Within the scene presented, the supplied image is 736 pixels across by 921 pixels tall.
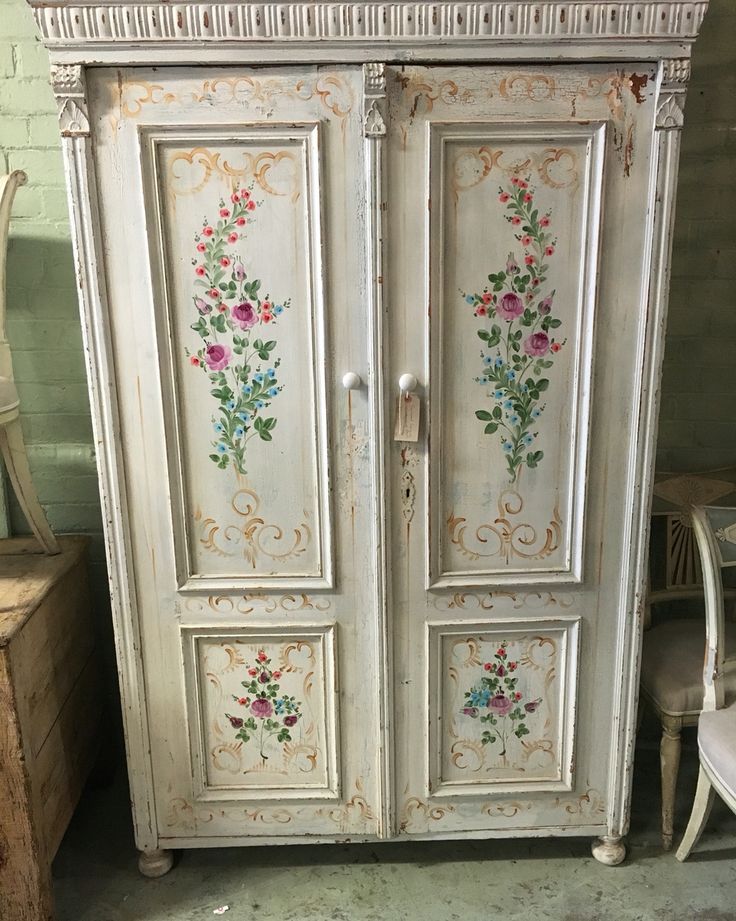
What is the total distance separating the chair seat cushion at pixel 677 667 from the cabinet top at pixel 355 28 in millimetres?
1423

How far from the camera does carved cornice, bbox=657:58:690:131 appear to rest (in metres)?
1.56

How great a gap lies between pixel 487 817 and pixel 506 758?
0.53ft

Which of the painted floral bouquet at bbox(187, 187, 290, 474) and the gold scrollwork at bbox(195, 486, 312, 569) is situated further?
the gold scrollwork at bbox(195, 486, 312, 569)

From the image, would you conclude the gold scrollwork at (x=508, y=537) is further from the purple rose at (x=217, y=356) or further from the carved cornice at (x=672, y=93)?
the carved cornice at (x=672, y=93)

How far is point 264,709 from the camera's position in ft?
6.19

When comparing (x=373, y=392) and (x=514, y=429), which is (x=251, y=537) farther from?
(x=514, y=429)

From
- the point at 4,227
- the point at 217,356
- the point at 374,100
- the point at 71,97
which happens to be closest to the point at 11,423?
the point at 4,227

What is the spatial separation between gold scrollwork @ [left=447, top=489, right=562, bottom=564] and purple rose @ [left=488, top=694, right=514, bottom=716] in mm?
345

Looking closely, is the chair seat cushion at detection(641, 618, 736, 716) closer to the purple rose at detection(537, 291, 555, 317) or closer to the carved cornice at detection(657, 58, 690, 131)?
the purple rose at detection(537, 291, 555, 317)

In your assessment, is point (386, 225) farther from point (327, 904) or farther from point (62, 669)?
point (327, 904)

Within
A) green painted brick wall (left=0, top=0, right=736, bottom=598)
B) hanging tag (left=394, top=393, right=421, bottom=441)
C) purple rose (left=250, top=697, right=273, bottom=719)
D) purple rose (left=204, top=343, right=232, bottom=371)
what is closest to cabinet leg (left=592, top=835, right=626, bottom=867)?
purple rose (left=250, top=697, right=273, bottom=719)

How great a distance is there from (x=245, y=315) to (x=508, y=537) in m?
0.75

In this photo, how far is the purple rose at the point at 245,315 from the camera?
5.45 ft

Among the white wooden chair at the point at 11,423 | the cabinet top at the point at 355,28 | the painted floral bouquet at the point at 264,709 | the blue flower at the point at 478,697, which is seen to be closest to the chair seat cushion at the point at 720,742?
the blue flower at the point at 478,697
